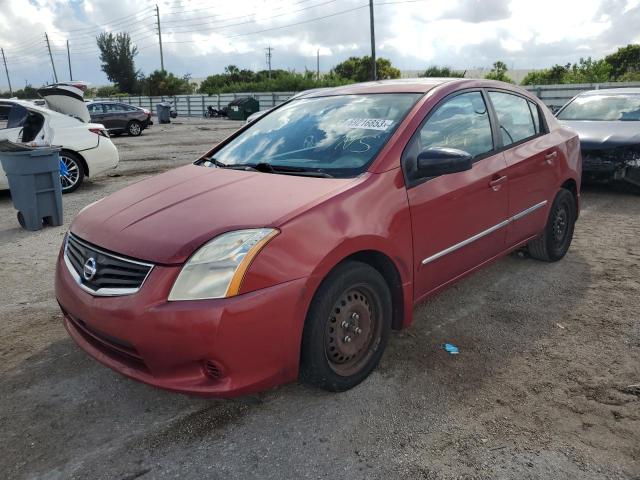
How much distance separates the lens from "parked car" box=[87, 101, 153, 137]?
2108 centimetres

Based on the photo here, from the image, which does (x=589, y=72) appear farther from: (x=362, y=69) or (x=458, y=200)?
(x=458, y=200)

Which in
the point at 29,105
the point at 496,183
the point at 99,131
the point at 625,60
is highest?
the point at 625,60

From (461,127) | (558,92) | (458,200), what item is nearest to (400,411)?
(458,200)

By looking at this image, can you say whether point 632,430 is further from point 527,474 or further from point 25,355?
point 25,355

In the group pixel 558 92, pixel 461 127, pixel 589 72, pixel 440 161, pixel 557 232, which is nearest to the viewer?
pixel 440 161

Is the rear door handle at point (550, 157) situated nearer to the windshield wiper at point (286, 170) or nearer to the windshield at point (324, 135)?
the windshield at point (324, 135)

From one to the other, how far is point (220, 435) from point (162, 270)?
850 millimetres

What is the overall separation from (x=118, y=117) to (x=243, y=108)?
34.2ft

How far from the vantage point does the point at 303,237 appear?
2479mm

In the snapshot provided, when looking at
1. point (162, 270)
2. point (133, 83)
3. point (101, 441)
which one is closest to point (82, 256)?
point (162, 270)

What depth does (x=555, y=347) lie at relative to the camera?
3326mm

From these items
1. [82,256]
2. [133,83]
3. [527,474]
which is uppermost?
[133,83]

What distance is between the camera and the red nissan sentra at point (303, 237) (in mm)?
2348

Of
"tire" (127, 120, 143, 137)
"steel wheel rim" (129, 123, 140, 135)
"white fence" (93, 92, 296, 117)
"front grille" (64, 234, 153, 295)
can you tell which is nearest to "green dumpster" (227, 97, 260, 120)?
"white fence" (93, 92, 296, 117)
